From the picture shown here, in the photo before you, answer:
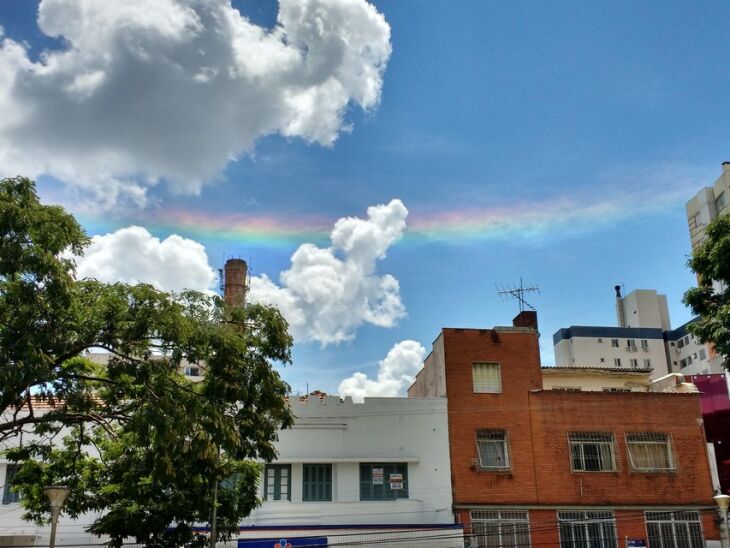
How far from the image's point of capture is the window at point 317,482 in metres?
29.9

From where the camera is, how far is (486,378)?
32.5 metres

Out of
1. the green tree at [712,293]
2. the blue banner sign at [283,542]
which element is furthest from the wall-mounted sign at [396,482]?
the green tree at [712,293]

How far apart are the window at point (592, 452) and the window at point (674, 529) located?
2.49m

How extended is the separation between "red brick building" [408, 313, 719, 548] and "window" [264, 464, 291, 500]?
651 cm

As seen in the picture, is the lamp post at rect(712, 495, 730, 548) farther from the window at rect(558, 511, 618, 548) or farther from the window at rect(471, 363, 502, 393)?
the window at rect(471, 363, 502, 393)

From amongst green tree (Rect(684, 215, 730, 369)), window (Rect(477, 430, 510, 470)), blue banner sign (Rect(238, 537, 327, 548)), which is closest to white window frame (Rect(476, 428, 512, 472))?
window (Rect(477, 430, 510, 470))

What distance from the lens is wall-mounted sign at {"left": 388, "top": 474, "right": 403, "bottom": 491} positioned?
1196 inches

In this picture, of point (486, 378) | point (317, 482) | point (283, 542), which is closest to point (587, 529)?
point (486, 378)

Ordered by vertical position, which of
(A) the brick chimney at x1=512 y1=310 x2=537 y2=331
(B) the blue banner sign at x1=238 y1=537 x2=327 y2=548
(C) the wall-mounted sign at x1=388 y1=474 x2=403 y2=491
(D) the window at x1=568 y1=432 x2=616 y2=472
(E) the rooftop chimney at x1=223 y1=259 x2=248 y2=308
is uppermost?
(E) the rooftop chimney at x1=223 y1=259 x2=248 y2=308

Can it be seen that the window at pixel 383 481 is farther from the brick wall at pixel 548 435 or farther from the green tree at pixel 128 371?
the green tree at pixel 128 371

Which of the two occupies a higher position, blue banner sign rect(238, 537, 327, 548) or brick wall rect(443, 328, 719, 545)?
brick wall rect(443, 328, 719, 545)

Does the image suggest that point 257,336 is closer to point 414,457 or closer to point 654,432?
point 414,457

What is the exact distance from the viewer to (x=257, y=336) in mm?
19109

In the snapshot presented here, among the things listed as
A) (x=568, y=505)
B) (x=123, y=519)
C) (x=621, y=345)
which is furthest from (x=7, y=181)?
(x=621, y=345)
